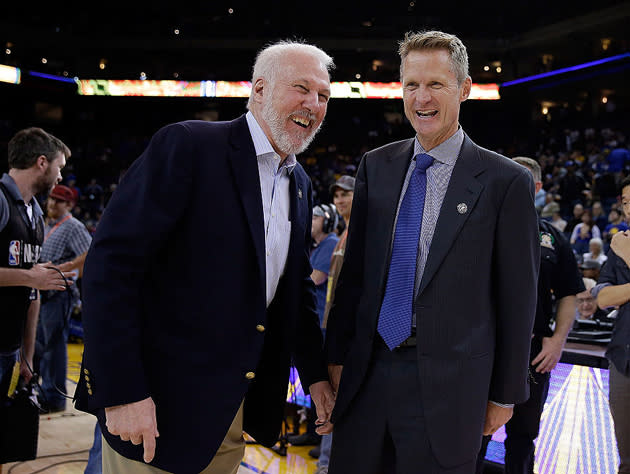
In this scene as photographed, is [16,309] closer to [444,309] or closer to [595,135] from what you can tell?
[444,309]

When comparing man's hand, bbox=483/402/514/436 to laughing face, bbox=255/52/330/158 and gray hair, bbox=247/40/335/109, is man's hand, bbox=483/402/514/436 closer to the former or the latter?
laughing face, bbox=255/52/330/158

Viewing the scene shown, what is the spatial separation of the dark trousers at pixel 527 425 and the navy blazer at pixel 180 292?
5.64 ft

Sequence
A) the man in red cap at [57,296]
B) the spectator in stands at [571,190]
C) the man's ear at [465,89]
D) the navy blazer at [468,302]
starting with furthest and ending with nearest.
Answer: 1. the spectator in stands at [571,190]
2. the man in red cap at [57,296]
3. the man's ear at [465,89]
4. the navy blazer at [468,302]

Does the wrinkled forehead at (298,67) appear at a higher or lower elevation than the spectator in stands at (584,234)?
higher

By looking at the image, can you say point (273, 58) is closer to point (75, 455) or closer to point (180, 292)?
point (180, 292)

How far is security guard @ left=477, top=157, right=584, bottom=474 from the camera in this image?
2.80 metres

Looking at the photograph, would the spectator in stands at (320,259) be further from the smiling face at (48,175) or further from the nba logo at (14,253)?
the nba logo at (14,253)

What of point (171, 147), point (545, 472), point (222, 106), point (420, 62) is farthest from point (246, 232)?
point (222, 106)

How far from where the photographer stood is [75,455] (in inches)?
157

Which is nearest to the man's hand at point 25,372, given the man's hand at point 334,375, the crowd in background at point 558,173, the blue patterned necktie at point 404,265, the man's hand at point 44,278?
the man's hand at point 44,278

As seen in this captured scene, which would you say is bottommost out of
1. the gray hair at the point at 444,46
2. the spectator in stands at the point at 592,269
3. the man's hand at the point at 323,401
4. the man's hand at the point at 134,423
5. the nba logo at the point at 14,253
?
the spectator in stands at the point at 592,269

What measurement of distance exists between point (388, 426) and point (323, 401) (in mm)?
289

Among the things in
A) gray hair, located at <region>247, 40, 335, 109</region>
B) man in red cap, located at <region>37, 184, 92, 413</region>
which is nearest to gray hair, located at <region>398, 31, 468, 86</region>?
gray hair, located at <region>247, 40, 335, 109</region>

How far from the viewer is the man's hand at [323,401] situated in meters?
1.90
